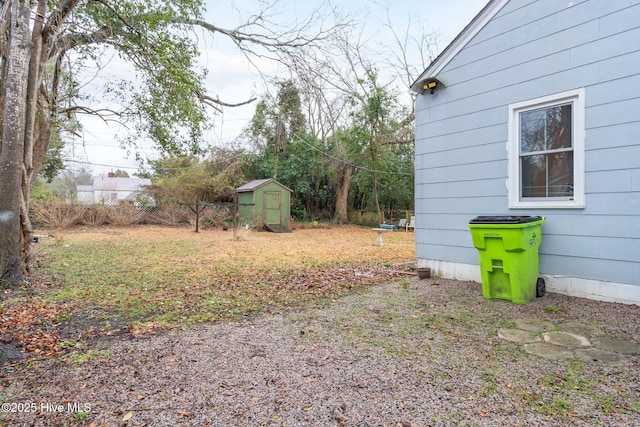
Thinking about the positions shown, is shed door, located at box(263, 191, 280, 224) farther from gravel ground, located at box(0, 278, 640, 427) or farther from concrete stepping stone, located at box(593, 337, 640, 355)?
concrete stepping stone, located at box(593, 337, 640, 355)

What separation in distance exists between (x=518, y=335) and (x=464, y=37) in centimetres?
370

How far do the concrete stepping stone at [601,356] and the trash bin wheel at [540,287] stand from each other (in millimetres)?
1312

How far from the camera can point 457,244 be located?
4.59 metres

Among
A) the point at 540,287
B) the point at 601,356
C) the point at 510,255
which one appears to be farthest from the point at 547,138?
the point at 601,356

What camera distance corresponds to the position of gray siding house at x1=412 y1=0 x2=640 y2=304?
3.25 m

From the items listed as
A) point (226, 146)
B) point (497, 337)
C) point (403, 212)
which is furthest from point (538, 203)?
point (226, 146)

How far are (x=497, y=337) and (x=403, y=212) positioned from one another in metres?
15.1

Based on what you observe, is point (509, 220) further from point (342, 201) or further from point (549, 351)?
point (342, 201)

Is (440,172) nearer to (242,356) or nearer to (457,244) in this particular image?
(457,244)

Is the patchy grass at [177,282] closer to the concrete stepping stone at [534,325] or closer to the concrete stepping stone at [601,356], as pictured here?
the concrete stepping stone at [534,325]

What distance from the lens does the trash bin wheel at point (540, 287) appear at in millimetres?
3674

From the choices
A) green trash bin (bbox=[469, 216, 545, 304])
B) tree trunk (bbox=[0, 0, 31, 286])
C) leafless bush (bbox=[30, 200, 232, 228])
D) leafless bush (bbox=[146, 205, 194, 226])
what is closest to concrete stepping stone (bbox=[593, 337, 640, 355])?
green trash bin (bbox=[469, 216, 545, 304])

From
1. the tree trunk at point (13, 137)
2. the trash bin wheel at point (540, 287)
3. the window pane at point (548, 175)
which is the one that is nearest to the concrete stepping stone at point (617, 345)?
the trash bin wheel at point (540, 287)

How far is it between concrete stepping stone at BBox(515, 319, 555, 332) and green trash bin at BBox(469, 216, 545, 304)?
1.70 feet
